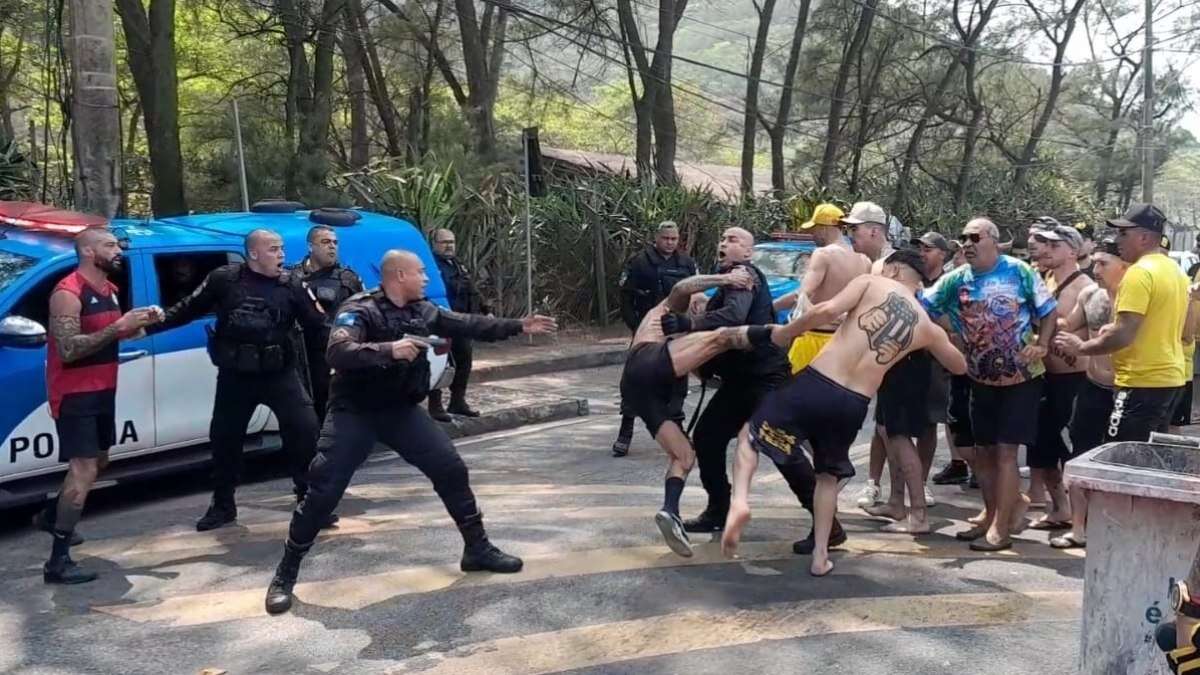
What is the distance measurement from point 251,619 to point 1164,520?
144 inches

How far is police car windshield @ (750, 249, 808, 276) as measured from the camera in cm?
1336

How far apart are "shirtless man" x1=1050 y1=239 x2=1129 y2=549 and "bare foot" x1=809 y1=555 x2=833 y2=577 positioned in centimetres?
144

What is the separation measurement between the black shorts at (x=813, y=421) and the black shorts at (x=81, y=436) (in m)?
3.26

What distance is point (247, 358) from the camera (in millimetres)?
6336

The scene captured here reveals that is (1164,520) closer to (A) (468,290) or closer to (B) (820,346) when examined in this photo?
(B) (820,346)

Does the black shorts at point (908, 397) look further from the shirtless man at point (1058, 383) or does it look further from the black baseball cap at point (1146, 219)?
the black baseball cap at point (1146, 219)

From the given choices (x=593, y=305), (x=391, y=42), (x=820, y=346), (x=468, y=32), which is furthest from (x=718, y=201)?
(x=820, y=346)

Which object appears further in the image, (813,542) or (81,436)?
(813,542)

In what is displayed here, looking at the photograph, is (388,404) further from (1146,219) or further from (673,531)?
(1146,219)

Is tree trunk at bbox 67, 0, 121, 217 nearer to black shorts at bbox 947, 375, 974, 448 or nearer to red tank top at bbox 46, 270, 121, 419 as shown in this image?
red tank top at bbox 46, 270, 121, 419

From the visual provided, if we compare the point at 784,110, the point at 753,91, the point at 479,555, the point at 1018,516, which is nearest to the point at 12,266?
the point at 479,555

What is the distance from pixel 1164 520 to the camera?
3.58m

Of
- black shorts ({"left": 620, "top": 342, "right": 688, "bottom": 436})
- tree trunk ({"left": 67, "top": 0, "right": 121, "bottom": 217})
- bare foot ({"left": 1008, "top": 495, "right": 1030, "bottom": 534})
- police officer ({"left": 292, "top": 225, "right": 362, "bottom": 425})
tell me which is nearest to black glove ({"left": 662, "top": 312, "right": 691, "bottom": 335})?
black shorts ({"left": 620, "top": 342, "right": 688, "bottom": 436})

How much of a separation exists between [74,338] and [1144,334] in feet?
17.5
